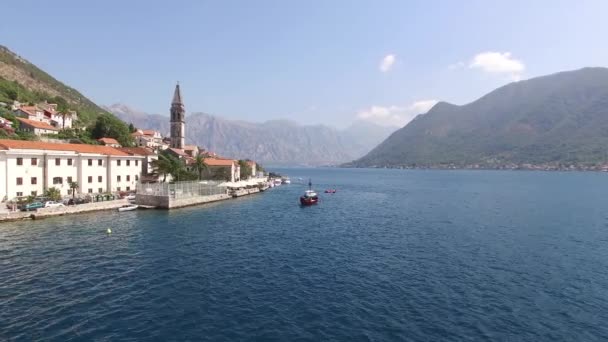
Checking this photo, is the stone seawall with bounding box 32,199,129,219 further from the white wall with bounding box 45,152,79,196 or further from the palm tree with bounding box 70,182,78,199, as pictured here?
the white wall with bounding box 45,152,79,196

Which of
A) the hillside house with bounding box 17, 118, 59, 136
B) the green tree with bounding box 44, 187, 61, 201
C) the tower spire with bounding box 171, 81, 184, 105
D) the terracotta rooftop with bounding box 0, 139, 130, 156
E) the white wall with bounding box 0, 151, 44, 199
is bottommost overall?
the green tree with bounding box 44, 187, 61, 201

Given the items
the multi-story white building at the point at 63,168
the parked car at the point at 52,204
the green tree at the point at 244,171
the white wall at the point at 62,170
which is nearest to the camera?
the parked car at the point at 52,204

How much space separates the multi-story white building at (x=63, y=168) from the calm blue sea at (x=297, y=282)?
43.6 feet

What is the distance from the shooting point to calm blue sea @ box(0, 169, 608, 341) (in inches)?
864

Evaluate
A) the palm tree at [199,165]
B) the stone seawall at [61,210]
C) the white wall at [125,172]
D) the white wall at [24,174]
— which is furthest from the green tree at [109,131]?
the stone seawall at [61,210]

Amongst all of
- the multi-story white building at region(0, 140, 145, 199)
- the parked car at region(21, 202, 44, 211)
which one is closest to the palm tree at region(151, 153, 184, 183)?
the multi-story white building at region(0, 140, 145, 199)

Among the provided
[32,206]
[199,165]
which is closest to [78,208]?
[32,206]

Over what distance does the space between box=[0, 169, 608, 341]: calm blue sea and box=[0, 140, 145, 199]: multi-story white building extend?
13284mm

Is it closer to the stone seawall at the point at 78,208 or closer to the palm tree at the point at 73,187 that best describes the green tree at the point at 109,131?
the palm tree at the point at 73,187

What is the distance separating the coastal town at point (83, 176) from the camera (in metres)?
58.4

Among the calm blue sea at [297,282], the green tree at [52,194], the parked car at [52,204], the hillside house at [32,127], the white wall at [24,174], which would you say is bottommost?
the calm blue sea at [297,282]

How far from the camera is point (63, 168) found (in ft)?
223

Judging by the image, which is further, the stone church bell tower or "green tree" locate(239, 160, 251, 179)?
"green tree" locate(239, 160, 251, 179)

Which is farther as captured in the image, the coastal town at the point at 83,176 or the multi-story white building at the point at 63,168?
the multi-story white building at the point at 63,168
